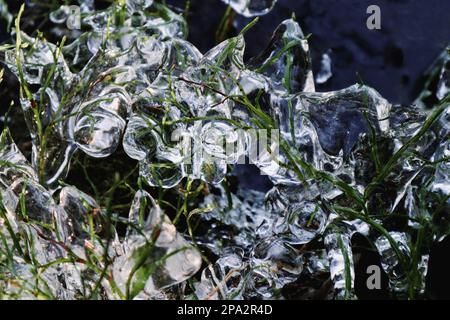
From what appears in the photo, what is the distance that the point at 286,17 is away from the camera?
1.65m

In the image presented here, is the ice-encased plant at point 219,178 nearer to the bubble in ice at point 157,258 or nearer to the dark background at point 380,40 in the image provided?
the bubble in ice at point 157,258

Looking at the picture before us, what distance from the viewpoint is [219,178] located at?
1.28 metres

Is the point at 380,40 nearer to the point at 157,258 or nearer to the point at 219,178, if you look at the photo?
the point at 219,178

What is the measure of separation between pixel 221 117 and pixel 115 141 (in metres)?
0.18

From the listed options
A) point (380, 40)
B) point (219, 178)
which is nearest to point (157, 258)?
point (219, 178)

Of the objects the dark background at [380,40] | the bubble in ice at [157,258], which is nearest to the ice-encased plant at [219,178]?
the bubble in ice at [157,258]

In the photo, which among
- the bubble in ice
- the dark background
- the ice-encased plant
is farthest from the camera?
the dark background

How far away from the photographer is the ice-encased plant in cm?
114

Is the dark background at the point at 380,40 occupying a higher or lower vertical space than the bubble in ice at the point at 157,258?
higher

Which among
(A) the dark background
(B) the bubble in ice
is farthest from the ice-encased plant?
(A) the dark background

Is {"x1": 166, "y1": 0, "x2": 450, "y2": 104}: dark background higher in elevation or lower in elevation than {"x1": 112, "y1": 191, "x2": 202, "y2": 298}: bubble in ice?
higher

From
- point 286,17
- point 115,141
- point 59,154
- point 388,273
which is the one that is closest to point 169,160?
point 115,141

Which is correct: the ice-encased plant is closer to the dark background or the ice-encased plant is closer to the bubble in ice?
the bubble in ice

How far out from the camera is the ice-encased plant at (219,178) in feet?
3.75
